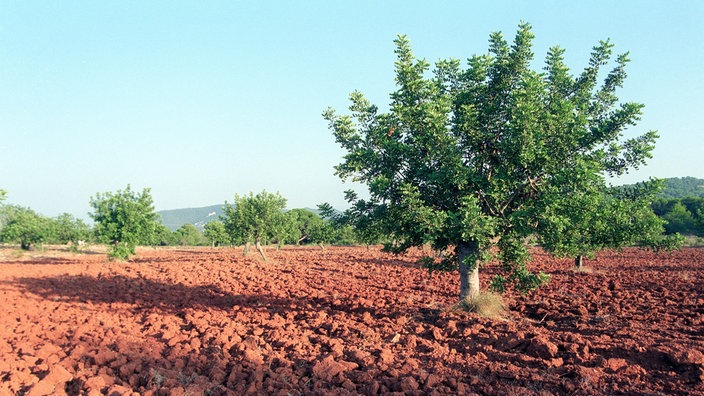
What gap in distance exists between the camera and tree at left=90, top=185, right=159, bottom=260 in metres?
31.1

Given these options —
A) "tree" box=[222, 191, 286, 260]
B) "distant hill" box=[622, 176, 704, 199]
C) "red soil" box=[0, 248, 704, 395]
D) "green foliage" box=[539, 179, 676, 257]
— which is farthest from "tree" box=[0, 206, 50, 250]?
"distant hill" box=[622, 176, 704, 199]

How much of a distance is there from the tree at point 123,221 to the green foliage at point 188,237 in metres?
60.1

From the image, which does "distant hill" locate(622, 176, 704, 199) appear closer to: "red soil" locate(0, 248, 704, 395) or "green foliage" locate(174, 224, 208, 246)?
"green foliage" locate(174, 224, 208, 246)

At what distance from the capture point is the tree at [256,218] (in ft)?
107

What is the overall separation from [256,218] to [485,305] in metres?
23.0

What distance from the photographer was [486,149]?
437 inches

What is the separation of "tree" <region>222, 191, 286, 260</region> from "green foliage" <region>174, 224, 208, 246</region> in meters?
61.7

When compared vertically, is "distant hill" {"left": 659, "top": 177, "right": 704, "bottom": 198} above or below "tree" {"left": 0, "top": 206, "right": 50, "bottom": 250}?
above

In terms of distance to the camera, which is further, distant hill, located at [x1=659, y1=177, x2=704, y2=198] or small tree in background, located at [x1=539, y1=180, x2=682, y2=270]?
distant hill, located at [x1=659, y1=177, x2=704, y2=198]

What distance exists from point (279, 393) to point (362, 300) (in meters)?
8.08

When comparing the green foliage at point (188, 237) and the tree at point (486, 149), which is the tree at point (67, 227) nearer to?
the green foliage at point (188, 237)

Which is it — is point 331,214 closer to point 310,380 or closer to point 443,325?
point 443,325

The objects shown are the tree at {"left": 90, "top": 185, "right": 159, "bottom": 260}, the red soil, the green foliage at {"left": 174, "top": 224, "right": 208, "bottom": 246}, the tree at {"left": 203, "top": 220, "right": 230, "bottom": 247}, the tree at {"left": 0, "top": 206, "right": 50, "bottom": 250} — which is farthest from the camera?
the green foliage at {"left": 174, "top": 224, "right": 208, "bottom": 246}

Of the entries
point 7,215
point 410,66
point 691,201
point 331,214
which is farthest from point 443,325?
point 691,201
